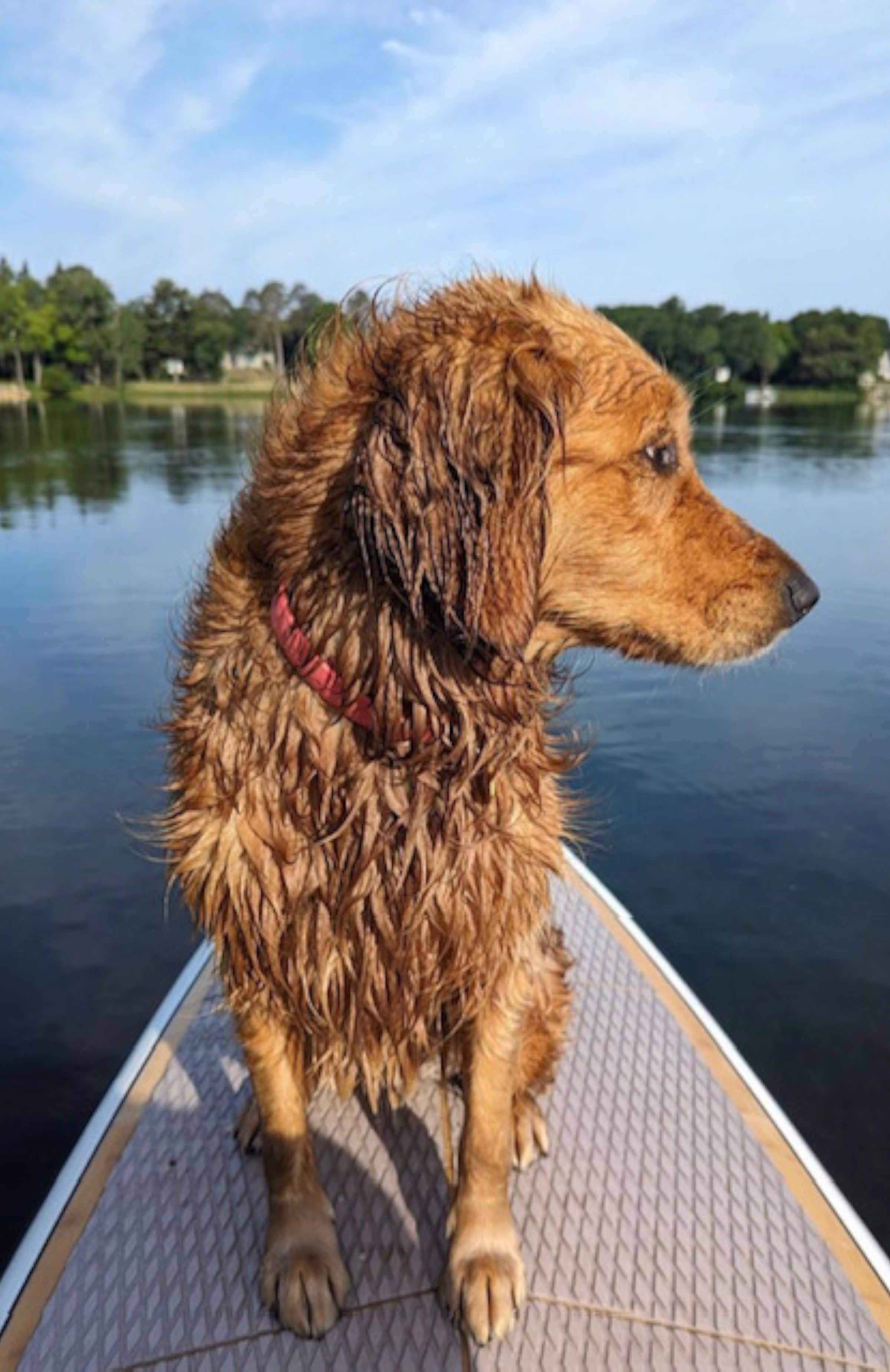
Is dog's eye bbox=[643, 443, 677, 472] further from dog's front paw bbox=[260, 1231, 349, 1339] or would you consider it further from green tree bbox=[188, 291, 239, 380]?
green tree bbox=[188, 291, 239, 380]

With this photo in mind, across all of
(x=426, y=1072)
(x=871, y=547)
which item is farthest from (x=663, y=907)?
(x=871, y=547)

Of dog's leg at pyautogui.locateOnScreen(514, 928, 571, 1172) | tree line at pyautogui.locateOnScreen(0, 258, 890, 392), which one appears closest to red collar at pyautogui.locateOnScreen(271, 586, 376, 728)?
dog's leg at pyautogui.locateOnScreen(514, 928, 571, 1172)

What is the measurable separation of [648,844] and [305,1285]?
15.7ft

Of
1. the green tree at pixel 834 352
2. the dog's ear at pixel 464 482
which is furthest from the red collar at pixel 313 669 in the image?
the green tree at pixel 834 352

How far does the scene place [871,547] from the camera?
48.6 feet

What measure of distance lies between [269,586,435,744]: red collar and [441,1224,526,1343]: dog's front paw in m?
1.34

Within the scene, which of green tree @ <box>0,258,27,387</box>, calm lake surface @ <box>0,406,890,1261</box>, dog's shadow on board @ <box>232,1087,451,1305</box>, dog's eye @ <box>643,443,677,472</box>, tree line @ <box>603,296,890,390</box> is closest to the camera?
dog's eye @ <box>643,443,677,472</box>

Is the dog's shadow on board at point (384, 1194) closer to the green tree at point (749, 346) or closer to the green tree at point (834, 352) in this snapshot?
the green tree at point (749, 346)

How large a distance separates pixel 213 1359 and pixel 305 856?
118 centimetres

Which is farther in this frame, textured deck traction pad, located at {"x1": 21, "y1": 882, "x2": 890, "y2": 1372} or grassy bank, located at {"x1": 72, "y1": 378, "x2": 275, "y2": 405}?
grassy bank, located at {"x1": 72, "y1": 378, "x2": 275, "y2": 405}

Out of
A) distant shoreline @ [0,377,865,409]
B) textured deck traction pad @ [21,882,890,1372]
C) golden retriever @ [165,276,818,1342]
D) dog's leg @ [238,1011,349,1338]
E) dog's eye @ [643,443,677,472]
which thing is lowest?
textured deck traction pad @ [21,882,890,1372]

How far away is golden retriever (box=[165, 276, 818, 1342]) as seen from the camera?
193 cm

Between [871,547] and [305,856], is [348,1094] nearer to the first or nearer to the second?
[305,856]

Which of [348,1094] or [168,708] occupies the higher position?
[168,708]
